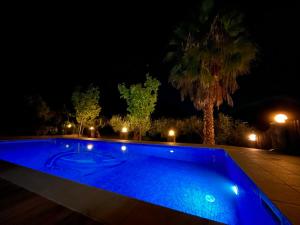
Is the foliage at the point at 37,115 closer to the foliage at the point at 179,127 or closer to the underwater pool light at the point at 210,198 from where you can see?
the foliage at the point at 179,127

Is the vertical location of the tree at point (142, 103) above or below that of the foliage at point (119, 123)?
above

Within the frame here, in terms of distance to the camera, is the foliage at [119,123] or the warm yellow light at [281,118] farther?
the foliage at [119,123]

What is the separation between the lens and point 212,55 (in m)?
8.27

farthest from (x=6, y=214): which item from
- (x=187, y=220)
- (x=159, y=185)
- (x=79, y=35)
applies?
(x=79, y=35)

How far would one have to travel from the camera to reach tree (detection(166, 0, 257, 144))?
26.6 ft

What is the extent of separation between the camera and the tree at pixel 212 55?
8094mm

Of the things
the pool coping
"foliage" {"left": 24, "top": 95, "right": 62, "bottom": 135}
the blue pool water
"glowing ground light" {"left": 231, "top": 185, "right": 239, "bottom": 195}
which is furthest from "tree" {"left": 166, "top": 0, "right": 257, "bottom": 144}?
"foliage" {"left": 24, "top": 95, "right": 62, "bottom": 135}

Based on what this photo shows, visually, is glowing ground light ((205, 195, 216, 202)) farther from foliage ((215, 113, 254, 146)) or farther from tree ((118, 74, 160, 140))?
tree ((118, 74, 160, 140))

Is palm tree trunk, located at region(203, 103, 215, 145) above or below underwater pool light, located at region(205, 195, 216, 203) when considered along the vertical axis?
above

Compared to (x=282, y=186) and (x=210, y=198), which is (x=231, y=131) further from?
(x=282, y=186)

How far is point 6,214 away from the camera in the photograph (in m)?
1.81

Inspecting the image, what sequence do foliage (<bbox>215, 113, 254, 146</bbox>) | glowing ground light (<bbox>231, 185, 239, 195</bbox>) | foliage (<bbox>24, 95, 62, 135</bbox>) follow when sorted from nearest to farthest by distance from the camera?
glowing ground light (<bbox>231, 185, 239, 195</bbox>), foliage (<bbox>215, 113, 254, 146</bbox>), foliage (<bbox>24, 95, 62, 135</bbox>)

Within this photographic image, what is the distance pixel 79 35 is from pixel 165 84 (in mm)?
11232

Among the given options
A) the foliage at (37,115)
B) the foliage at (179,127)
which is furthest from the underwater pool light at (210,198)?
the foliage at (37,115)
